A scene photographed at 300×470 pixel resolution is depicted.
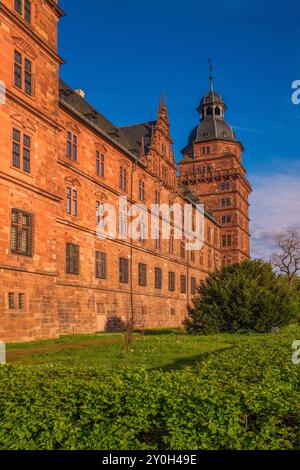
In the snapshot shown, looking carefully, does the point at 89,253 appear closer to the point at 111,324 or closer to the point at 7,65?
the point at 111,324

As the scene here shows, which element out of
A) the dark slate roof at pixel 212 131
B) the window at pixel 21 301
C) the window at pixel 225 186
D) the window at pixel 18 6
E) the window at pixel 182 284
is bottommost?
the window at pixel 21 301

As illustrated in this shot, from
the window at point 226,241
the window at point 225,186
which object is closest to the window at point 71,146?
the window at point 225,186

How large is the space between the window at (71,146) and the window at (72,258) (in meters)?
5.87

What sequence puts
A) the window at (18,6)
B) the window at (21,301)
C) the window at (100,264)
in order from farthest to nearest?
the window at (100,264), the window at (18,6), the window at (21,301)

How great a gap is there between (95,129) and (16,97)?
37.6ft

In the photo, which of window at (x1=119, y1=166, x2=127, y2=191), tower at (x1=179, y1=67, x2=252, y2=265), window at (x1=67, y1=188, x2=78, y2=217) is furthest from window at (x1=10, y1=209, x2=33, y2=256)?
tower at (x1=179, y1=67, x2=252, y2=265)

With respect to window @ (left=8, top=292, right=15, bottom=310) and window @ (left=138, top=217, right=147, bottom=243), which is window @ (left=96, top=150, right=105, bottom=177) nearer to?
window @ (left=138, top=217, right=147, bottom=243)

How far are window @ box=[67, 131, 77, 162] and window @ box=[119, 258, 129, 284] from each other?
9734 millimetres

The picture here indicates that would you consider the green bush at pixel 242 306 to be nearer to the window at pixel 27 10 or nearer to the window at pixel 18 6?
the window at pixel 27 10

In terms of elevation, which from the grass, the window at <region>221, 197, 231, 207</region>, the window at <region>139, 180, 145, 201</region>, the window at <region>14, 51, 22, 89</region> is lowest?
the grass

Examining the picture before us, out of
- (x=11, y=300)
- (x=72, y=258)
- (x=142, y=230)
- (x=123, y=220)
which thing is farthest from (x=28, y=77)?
(x=142, y=230)

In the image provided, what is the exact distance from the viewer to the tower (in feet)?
225

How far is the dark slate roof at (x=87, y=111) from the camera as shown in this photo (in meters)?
33.2
